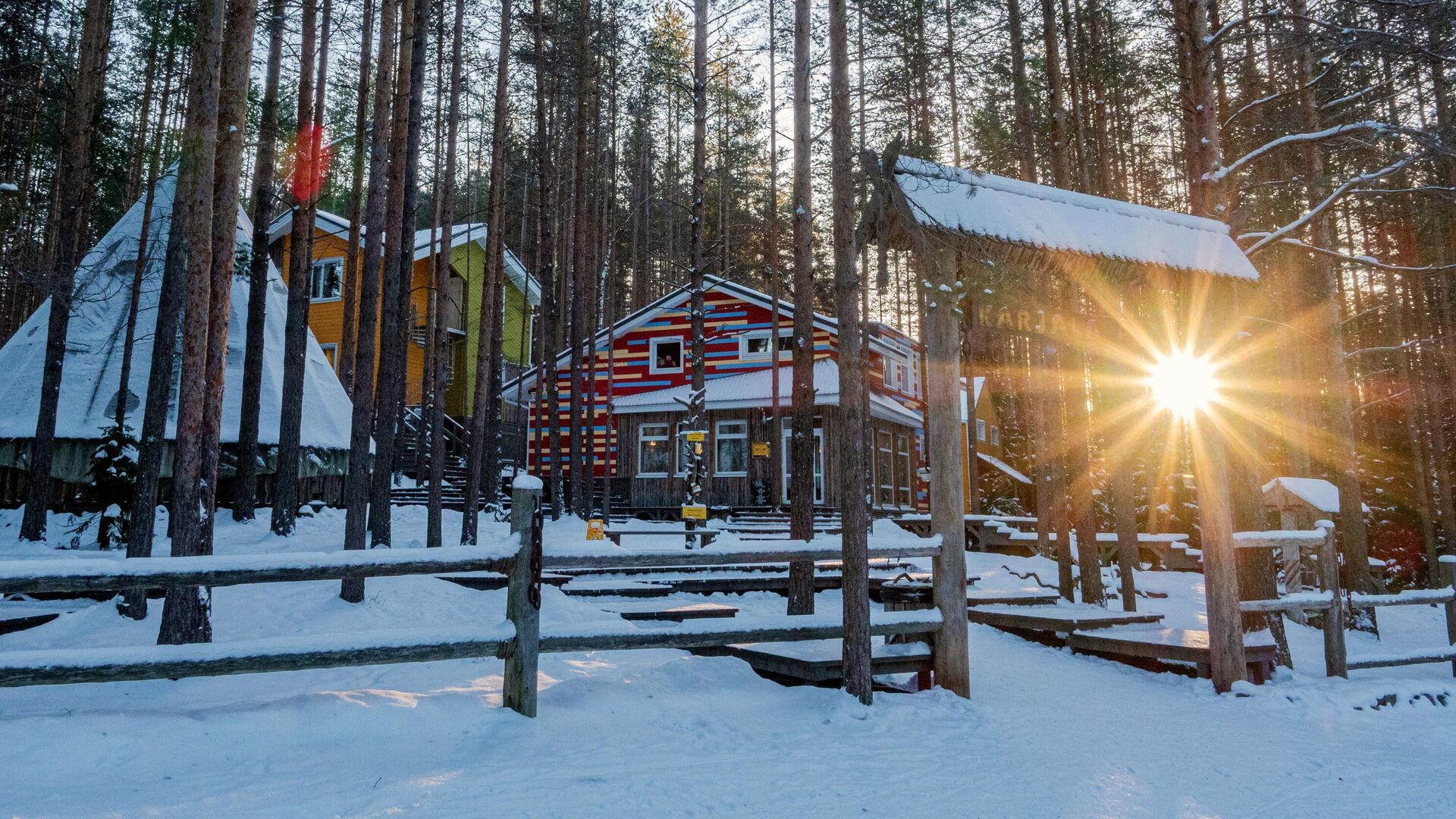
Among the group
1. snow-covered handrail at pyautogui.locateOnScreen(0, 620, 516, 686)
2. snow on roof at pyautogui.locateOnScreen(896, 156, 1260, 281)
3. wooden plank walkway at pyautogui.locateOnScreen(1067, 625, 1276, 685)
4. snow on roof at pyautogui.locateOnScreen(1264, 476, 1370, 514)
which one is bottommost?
wooden plank walkway at pyautogui.locateOnScreen(1067, 625, 1276, 685)

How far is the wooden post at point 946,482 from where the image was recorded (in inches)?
245

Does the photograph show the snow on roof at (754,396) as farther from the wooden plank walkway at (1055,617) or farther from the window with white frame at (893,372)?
the wooden plank walkway at (1055,617)

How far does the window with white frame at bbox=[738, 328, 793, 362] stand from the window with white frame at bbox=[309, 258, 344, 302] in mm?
14014

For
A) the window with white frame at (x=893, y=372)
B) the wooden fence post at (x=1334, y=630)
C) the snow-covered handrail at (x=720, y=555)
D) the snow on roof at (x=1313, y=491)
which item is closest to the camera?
the snow-covered handrail at (x=720, y=555)

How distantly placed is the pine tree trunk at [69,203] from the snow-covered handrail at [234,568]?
1071 cm

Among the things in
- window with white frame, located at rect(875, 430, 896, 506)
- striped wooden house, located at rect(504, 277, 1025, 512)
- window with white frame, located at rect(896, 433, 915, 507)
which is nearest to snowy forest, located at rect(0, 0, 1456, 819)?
striped wooden house, located at rect(504, 277, 1025, 512)

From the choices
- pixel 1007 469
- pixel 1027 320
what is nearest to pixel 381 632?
pixel 1027 320

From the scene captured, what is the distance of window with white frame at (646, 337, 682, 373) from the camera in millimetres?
26750

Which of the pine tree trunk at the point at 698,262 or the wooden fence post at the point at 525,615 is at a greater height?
the pine tree trunk at the point at 698,262

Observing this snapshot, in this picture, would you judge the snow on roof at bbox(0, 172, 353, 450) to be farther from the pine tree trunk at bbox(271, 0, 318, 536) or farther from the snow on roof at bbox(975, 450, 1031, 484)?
the snow on roof at bbox(975, 450, 1031, 484)

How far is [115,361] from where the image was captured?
16.6 metres

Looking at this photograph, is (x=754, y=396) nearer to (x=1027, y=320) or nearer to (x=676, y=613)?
(x=676, y=613)

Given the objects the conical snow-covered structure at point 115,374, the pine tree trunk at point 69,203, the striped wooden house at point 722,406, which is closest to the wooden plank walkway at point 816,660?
the pine tree trunk at point 69,203

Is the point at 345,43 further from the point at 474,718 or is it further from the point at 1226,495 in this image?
the point at 1226,495
